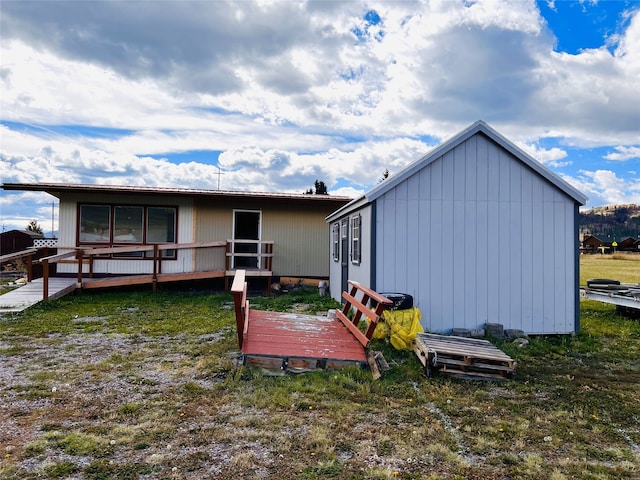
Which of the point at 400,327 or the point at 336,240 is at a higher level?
the point at 336,240

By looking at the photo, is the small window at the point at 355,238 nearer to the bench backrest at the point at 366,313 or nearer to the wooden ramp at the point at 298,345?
the bench backrest at the point at 366,313

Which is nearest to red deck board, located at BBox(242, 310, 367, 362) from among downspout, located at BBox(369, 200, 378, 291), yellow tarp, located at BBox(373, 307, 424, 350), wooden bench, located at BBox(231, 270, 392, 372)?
wooden bench, located at BBox(231, 270, 392, 372)

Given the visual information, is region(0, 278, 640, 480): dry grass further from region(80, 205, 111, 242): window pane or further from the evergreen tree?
the evergreen tree

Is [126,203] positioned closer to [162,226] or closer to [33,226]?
[162,226]

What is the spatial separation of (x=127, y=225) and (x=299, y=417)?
36.9ft

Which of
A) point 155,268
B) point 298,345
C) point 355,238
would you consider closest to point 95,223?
point 155,268

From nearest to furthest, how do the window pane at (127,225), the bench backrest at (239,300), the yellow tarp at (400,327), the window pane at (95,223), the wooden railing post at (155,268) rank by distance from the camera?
the bench backrest at (239,300)
the yellow tarp at (400,327)
the wooden railing post at (155,268)
the window pane at (95,223)
the window pane at (127,225)

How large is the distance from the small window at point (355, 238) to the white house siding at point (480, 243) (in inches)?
46.5

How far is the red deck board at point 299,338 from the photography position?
538cm

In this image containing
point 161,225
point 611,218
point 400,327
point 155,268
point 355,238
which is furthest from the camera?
point 611,218

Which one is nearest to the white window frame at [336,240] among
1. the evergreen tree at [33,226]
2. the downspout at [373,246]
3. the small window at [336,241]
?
the small window at [336,241]

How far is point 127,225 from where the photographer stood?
13.4m

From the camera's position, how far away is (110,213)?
43.5ft

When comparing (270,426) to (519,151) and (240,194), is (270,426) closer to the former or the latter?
(519,151)
